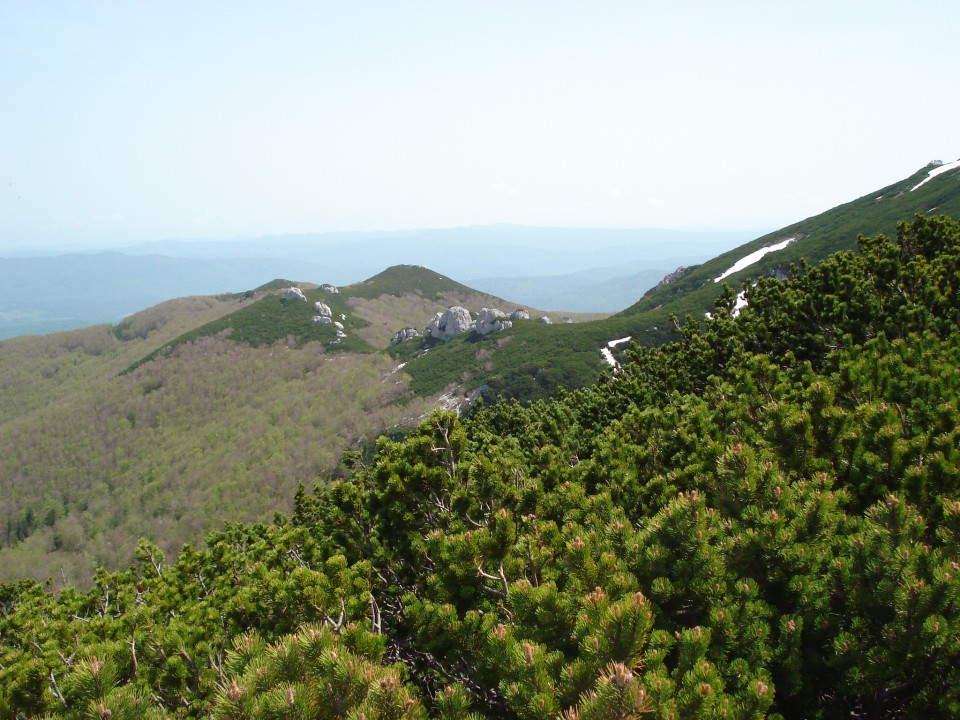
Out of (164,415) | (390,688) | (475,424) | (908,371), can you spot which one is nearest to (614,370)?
(475,424)

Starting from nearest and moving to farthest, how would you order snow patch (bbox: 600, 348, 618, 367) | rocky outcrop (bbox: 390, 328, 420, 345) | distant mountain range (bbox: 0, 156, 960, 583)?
distant mountain range (bbox: 0, 156, 960, 583), snow patch (bbox: 600, 348, 618, 367), rocky outcrop (bbox: 390, 328, 420, 345)

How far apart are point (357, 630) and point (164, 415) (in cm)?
17074

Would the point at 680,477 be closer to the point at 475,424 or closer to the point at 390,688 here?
the point at 390,688

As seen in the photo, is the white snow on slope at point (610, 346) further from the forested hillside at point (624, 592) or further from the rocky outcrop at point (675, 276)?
the forested hillside at point (624, 592)

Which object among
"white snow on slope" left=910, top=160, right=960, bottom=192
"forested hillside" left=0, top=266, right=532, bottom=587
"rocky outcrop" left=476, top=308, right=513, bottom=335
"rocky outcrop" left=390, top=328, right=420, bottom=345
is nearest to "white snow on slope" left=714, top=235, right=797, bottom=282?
"white snow on slope" left=910, top=160, right=960, bottom=192

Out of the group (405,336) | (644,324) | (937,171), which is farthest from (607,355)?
(937,171)

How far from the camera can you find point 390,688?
13.0 feet

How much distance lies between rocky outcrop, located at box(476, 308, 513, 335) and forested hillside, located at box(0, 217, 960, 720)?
140 m

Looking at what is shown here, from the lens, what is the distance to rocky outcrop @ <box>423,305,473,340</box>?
163 meters

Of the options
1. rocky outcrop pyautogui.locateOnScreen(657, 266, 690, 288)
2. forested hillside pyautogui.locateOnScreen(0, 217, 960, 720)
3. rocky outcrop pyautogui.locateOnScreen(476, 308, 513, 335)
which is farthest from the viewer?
rocky outcrop pyautogui.locateOnScreen(657, 266, 690, 288)

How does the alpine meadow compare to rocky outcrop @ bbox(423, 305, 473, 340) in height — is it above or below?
above

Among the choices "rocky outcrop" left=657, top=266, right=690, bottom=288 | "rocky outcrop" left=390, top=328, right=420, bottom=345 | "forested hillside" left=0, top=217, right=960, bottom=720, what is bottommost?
"rocky outcrop" left=390, top=328, right=420, bottom=345

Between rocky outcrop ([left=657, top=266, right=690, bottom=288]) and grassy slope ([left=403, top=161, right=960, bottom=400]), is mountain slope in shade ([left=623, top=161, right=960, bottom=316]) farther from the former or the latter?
rocky outcrop ([left=657, top=266, right=690, bottom=288])

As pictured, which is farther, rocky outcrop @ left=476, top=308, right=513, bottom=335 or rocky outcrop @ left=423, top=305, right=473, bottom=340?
rocky outcrop @ left=423, top=305, right=473, bottom=340
